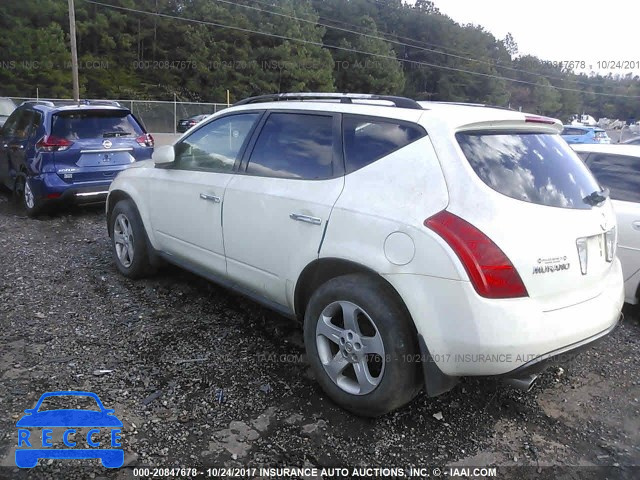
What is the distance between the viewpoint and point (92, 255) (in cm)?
589

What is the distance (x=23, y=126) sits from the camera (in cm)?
788

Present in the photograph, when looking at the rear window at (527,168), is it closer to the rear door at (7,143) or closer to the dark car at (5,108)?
the rear door at (7,143)

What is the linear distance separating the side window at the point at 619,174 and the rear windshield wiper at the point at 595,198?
171 centimetres

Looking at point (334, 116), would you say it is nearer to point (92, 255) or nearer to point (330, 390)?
point (330, 390)

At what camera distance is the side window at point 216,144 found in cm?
387

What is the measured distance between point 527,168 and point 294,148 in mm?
→ 1445

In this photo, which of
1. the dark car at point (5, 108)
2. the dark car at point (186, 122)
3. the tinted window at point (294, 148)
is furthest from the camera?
the dark car at point (186, 122)

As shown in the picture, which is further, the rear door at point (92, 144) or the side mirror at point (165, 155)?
the rear door at point (92, 144)

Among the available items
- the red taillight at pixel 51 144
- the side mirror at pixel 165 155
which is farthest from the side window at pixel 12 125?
the side mirror at pixel 165 155

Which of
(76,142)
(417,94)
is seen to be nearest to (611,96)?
(417,94)

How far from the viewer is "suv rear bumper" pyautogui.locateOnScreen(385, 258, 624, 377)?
2.41 meters

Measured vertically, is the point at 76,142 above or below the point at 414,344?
above

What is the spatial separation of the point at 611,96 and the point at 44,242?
10428 cm

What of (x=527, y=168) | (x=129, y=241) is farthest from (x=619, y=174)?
(x=129, y=241)
